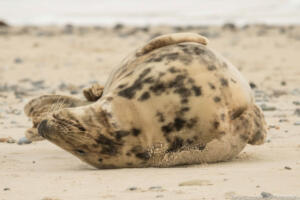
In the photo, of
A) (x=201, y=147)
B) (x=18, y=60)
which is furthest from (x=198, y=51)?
(x=18, y=60)

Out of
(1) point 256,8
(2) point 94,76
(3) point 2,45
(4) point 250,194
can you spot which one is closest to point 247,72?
(2) point 94,76

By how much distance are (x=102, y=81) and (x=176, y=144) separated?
21.2 feet

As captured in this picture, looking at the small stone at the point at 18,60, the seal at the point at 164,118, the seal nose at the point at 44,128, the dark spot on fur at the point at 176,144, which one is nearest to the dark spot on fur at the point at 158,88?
the seal at the point at 164,118

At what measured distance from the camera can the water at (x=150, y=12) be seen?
73.0 feet

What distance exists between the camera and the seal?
4.31 metres

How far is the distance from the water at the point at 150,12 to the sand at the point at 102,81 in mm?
4879

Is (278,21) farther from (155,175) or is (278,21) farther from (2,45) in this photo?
(155,175)

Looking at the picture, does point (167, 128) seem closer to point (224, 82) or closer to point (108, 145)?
point (108, 145)

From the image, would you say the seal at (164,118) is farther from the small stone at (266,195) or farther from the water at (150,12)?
the water at (150,12)

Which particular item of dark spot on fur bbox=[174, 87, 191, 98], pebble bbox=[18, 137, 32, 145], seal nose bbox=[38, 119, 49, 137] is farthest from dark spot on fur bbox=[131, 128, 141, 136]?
pebble bbox=[18, 137, 32, 145]

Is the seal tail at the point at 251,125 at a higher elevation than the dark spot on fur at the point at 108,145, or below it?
higher

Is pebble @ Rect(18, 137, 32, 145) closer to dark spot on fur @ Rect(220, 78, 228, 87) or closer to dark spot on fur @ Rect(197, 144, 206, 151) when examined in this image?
dark spot on fur @ Rect(197, 144, 206, 151)

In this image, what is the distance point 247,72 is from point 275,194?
326 inches

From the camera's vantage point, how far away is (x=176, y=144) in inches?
175
